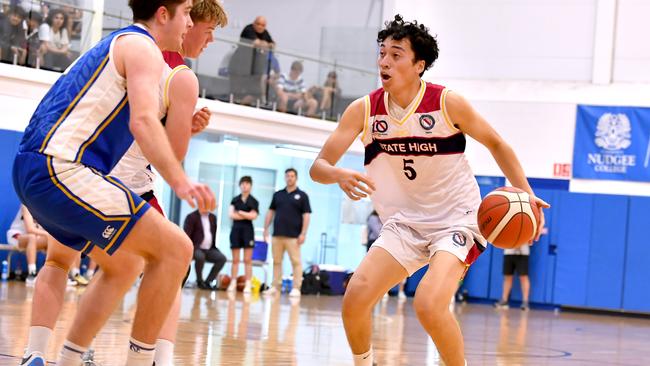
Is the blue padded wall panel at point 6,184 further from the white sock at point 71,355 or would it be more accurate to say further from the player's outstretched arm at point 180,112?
the player's outstretched arm at point 180,112

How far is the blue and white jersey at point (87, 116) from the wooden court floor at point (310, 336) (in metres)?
2.07

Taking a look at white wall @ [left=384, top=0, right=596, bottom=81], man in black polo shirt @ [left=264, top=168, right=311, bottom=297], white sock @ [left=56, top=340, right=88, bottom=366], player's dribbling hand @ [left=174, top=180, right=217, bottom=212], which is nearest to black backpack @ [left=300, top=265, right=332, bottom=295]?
man in black polo shirt @ [left=264, top=168, right=311, bottom=297]

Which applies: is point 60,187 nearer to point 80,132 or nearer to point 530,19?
point 80,132

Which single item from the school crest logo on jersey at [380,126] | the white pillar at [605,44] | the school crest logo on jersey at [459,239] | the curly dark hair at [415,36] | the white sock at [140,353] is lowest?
the white sock at [140,353]

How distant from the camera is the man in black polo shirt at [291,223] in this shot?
16500 millimetres

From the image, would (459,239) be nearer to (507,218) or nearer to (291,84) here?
(507,218)

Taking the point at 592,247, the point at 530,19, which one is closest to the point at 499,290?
the point at 592,247

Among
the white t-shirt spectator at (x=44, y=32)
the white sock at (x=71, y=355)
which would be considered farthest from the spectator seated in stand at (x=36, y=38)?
the white sock at (x=71, y=355)

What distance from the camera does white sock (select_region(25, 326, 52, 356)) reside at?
4363 millimetres

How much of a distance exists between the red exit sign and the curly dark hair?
15396mm

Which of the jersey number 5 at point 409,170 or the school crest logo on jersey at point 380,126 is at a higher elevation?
the school crest logo on jersey at point 380,126

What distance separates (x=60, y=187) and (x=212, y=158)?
1455cm

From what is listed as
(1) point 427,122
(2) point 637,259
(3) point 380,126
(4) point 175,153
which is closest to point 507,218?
(1) point 427,122

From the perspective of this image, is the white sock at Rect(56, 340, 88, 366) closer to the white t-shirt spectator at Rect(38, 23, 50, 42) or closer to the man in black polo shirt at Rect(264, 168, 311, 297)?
the white t-shirt spectator at Rect(38, 23, 50, 42)
